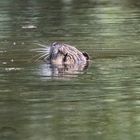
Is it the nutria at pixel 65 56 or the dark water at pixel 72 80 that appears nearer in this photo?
the dark water at pixel 72 80

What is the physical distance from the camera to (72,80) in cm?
863

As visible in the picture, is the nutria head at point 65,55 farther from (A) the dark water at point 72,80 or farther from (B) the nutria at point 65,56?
(A) the dark water at point 72,80

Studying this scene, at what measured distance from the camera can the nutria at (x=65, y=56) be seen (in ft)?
31.2

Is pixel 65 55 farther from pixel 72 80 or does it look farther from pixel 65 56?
pixel 72 80

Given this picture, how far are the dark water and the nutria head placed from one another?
0.15 metres

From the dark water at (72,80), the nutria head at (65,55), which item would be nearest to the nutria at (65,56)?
the nutria head at (65,55)

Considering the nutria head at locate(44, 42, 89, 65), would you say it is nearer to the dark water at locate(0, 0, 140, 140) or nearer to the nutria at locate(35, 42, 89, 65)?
the nutria at locate(35, 42, 89, 65)

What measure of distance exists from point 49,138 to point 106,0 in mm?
9647

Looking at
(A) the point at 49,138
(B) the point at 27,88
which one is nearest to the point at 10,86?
(B) the point at 27,88

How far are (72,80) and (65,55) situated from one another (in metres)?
0.96

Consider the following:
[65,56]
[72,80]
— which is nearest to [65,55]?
[65,56]

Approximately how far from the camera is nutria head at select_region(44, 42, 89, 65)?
9.50 m

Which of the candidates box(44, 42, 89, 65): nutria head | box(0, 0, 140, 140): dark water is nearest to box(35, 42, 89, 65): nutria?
box(44, 42, 89, 65): nutria head

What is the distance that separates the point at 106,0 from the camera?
1589 centimetres
